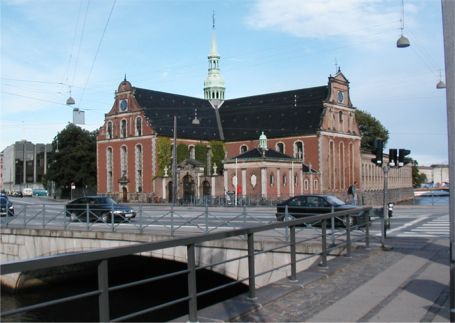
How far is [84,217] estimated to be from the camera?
26625 millimetres

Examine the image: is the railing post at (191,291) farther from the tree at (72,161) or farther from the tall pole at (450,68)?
the tree at (72,161)

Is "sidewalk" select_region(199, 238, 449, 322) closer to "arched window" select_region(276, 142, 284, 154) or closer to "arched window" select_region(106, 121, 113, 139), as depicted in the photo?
"arched window" select_region(276, 142, 284, 154)

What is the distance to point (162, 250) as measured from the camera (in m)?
18.5

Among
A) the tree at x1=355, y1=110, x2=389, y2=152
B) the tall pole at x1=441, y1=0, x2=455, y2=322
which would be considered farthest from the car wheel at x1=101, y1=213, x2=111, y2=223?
the tree at x1=355, y1=110, x2=389, y2=152

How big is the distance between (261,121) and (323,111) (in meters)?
10.4

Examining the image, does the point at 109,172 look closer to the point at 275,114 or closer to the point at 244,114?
the point at 244,114

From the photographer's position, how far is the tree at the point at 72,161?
Result: 83312 millimetres

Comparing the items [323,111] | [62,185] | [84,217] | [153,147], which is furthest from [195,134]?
[84,217]

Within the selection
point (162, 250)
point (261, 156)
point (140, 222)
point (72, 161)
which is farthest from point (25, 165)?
point (162, 250)

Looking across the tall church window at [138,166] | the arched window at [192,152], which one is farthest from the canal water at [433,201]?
the tall church window at [138,166]

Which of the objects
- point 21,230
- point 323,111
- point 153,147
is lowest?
point 21,230

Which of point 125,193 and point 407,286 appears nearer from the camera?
point 407,286

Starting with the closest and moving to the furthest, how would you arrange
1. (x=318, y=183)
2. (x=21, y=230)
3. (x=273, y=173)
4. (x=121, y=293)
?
(x=121, y=293)
(x=21, y=230)
(x=273, y=173)
(x=318, y=183)

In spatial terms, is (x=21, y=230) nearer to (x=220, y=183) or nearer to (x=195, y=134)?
(x=220, y=183)
